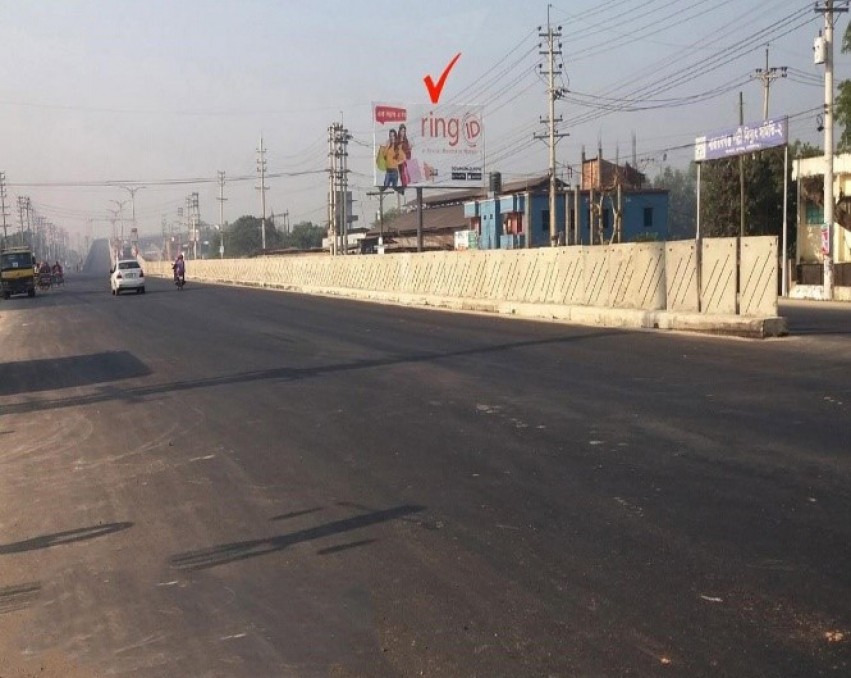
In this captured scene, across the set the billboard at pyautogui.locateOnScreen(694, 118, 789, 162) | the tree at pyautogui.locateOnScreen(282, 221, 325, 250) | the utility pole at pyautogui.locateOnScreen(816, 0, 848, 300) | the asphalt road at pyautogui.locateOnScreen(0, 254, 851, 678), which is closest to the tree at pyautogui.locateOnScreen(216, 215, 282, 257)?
the tree at pyautogui.locateOnScreen(282, 221, 325, 250)

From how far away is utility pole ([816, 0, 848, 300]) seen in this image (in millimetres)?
36406

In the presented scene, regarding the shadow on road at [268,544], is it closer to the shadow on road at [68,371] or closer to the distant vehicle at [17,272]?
the shadow on road at [68,371]

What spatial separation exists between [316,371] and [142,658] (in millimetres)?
11000

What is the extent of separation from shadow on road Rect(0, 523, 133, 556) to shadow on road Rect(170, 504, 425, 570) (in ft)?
3.35

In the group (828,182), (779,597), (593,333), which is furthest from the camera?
(828,182)

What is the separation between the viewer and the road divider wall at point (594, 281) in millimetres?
19594

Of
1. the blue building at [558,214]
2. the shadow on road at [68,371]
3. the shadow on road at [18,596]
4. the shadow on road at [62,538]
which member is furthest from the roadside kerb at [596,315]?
the blue building at [558,214]

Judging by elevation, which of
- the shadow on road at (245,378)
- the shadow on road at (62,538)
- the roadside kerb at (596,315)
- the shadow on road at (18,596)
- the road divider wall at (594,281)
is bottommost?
the shadow on road at (18,596)

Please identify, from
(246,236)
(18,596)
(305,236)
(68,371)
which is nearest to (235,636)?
(18,596)

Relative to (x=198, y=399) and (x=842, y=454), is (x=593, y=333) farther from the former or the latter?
(x=842, y=454)

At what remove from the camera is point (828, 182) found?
36.7 m

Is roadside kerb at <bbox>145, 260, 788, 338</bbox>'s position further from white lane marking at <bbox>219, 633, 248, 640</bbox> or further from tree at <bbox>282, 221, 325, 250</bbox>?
tree at <bbox>282, 221, 325, 250</bbox>

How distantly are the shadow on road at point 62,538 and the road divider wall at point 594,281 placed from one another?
14.2 m

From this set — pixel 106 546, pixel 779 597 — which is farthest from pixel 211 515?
pixel 779 597
